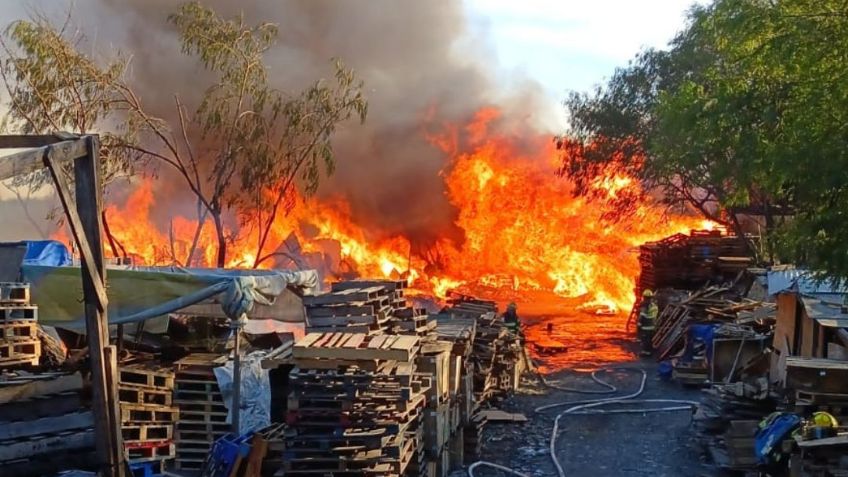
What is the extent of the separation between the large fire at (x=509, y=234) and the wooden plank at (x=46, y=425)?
21647 millimetres

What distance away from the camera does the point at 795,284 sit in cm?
1285

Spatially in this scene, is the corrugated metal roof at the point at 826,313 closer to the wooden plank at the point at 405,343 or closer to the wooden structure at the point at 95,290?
the wooden plank at the point at 405,343

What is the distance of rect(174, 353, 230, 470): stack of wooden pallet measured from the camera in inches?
420

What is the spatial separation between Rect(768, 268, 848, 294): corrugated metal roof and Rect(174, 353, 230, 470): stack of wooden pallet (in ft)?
29.0

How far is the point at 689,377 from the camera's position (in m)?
16.3

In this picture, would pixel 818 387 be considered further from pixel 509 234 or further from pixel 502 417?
pixel 509 234

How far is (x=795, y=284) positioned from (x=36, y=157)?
11.7m

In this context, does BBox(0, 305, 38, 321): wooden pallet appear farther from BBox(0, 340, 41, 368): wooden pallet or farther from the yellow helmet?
the yellow helmet

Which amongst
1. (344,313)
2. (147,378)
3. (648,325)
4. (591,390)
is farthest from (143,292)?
Result: (648,325)

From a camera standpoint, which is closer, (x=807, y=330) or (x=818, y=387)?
(x=818, y=387)

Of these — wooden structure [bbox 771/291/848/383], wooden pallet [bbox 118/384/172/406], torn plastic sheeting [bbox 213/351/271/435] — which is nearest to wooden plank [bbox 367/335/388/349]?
torn plastic sheeting [bbox 213/351/271/435]

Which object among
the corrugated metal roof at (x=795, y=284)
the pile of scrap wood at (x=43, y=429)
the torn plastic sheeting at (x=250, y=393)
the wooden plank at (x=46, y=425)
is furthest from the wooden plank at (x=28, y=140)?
the corrugated metal roof at (x=795, y=284)

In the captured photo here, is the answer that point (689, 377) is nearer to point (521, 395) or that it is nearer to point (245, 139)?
point (521, 395)

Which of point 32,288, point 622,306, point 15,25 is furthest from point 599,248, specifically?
point 32,288
